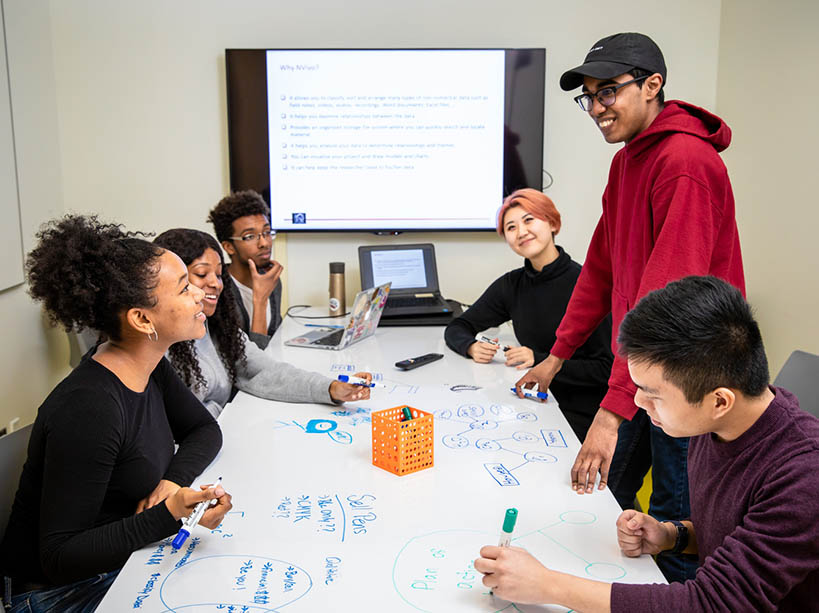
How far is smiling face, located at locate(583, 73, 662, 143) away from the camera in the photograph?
5.38 feet

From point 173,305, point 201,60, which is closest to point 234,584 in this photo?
point 173,305

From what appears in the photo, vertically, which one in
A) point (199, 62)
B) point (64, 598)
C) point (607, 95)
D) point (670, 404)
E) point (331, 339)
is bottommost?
point (64, 598)

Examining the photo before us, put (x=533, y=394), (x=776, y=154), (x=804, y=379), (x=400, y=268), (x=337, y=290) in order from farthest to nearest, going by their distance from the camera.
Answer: (x=400, y=268) → (x=337, y=290) → (x=776, y=154) → (x=533, y=394) → (x=804, y=379)

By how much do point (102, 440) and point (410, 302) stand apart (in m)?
2.07

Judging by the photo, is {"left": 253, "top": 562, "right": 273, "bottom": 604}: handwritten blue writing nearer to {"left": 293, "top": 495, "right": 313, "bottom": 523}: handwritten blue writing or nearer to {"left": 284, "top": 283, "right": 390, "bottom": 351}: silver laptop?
{"left": 293, "top": 495, "right": 313, "bottom": 523}: handwritten blue writing

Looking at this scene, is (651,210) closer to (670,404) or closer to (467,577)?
(670,404)

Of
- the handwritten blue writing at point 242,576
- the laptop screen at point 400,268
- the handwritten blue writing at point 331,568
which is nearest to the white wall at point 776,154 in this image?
the laptop screen at point 400,268

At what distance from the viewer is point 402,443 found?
58.2 inches

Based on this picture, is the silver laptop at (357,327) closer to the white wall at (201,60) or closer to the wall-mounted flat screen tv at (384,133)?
the wall-mounted flat screen tv at (384,133)

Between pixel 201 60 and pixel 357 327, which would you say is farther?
pixel 201 60

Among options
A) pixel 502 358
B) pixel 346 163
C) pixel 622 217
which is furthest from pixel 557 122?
pixel 622 217

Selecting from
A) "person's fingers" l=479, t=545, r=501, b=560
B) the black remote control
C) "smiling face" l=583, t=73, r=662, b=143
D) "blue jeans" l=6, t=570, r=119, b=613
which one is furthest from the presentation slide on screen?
"person's fingers" l=479, t=545, r=501, b=560

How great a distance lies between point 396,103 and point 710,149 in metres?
2.17

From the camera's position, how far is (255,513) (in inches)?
52.5
